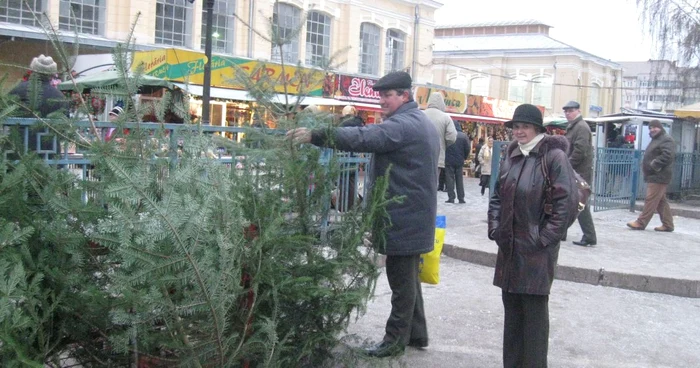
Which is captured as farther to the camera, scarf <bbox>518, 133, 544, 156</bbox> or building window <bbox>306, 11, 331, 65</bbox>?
building window <bbox>306, 11, 331, 65</bbox>

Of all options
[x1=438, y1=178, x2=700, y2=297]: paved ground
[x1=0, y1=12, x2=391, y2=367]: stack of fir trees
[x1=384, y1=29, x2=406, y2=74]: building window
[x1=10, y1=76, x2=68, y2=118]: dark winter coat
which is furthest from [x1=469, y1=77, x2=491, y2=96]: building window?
[x1=10, y1=76, x2=68, y2=118]: dark winter coat

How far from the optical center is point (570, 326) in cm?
601

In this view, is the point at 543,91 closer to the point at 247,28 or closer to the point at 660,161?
the point at 247,28

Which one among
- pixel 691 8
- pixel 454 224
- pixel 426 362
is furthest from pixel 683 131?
pixel 426 362

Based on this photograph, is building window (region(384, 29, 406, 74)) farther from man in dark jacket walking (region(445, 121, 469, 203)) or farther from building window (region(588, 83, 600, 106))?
building window (region(588, 83, 600, 106))

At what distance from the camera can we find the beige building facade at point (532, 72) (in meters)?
46.2

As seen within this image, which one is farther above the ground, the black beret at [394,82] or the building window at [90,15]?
the building window at [90,15]

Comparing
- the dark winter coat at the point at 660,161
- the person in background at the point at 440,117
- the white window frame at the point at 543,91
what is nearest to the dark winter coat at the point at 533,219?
the person in background at the point at 440,117

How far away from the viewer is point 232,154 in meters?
3.91

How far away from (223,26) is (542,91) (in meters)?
29.0

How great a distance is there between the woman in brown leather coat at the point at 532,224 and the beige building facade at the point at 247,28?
942cm

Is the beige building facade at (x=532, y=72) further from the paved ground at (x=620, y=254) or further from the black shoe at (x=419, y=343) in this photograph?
the black shoe at (x=419, y=343)

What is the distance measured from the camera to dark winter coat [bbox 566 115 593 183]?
9.28 metres

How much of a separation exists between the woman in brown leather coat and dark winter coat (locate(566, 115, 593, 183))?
17.2 feet
